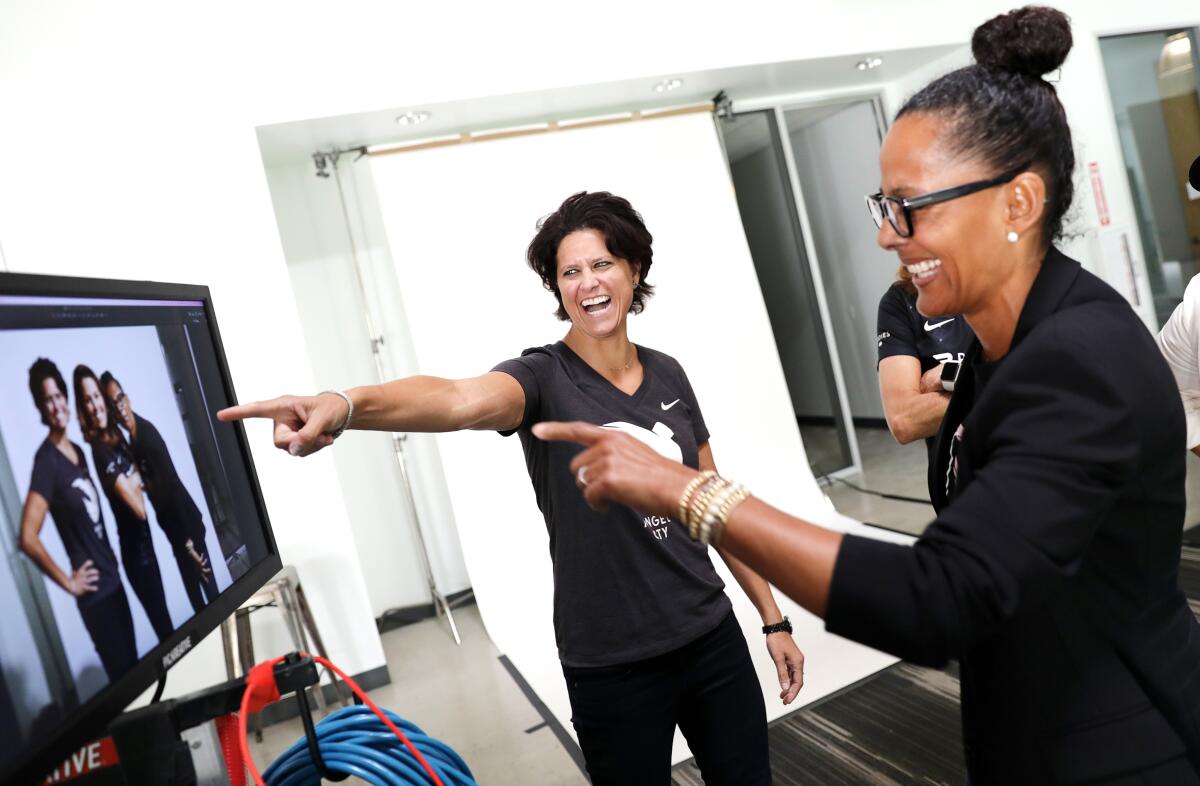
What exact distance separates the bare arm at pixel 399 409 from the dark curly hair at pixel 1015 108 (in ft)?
2.50

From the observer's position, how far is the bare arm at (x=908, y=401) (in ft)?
6.82

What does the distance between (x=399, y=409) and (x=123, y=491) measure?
526 millimetres

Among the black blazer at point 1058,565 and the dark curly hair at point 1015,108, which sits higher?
the dark curly hair at point 1015,108

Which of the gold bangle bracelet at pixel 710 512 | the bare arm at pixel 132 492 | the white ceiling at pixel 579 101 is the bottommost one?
the gold bangle bracelet at pixel 710 512

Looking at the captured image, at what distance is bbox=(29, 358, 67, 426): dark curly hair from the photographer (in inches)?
28.8

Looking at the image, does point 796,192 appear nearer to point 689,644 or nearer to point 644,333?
point 644,333

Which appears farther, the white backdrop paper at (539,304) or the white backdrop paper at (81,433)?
the white backdrop paper at (539,304)

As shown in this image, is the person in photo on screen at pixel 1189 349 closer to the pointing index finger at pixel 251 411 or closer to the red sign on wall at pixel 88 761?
the pointing index finger at pixel 251 411

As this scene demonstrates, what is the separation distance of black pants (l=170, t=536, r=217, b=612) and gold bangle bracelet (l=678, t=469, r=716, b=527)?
521mm

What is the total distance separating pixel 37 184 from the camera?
3.35m

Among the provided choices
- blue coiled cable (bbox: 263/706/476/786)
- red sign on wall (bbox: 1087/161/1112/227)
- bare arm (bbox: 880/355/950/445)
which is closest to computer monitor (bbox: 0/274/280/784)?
blue coiled cable (bbox: 263/706/476/786)

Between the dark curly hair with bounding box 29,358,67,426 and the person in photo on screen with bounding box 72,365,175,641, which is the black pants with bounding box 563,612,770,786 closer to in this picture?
the person in photo on screen with bounding box 72,365,175,641

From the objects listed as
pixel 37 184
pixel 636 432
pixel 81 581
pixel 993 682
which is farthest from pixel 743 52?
pixel 81 581

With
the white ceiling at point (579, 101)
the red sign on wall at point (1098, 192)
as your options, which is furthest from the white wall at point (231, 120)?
the red sign on wall at point (1098, 192)
